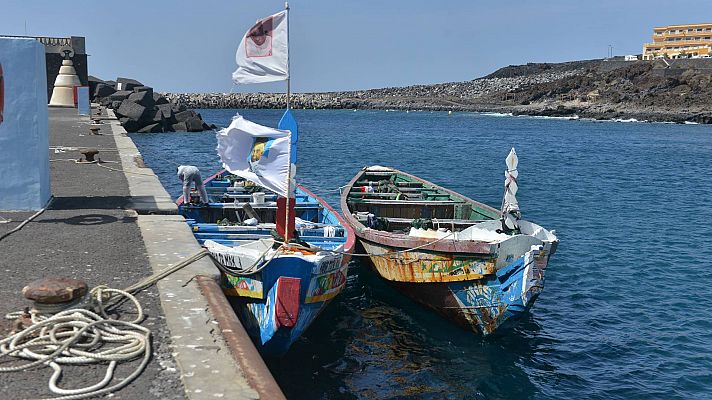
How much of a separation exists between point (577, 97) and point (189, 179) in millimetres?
120520

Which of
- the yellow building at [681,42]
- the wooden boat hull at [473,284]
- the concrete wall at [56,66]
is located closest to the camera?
the wooden boat hull at [473,284]

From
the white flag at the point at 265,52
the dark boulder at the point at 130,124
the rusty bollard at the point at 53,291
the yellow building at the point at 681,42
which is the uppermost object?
the yellow building at the point at 681,42

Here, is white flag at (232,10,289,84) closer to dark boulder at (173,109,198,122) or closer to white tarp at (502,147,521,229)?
white tarp at (502,147,521,229)

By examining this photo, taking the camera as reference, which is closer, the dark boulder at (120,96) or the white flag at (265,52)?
the white flag at (265,52)

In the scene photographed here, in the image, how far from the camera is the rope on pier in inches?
195

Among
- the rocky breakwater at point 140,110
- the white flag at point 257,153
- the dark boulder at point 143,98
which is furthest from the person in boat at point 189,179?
the dark boulder at point 143,98

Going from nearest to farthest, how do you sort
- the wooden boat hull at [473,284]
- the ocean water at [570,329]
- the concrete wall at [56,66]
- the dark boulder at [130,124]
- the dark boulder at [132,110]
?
the ocean water at [570,329] → the wooden boat hull at [473,284] → the concrete wall at [56,66] → the dark boulder at [130,124] → the dark boulder at [132,110]

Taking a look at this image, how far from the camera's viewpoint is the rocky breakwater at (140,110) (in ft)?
170

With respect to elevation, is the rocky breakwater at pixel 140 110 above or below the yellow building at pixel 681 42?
below

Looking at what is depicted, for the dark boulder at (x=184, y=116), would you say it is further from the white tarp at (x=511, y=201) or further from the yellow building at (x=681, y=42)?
the yellow building at (x=681, y=42)

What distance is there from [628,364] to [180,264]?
7865mm

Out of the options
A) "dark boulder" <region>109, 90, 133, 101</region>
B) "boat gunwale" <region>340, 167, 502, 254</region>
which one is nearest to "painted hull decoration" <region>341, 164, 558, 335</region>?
"boat gunwale" <region>340, 167, 502, 254</region>

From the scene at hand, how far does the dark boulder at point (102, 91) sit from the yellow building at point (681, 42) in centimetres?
12002

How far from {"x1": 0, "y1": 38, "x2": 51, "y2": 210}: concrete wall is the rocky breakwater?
42077 mm
